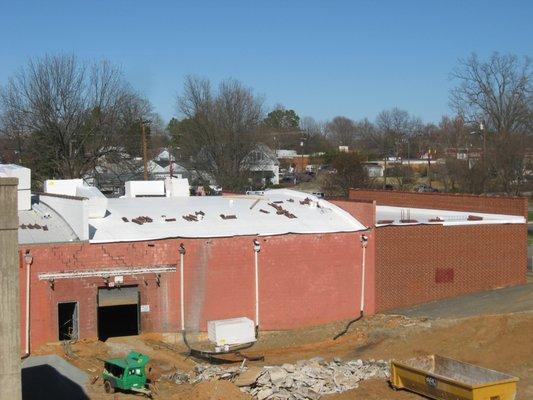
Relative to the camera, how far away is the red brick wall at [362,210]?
3081 cm

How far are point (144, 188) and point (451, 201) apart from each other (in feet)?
50.3

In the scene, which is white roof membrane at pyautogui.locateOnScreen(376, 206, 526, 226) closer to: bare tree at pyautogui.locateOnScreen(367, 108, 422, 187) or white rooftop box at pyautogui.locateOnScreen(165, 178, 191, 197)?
white rooftop box at pyautogui.locateOnScreen(165, 178, 191, 197)

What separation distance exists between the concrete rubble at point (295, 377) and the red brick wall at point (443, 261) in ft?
27.5

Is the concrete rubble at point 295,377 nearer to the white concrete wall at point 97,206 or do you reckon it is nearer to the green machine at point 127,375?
the green machine at point 127,375

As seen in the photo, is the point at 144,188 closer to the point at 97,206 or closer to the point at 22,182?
the point at 22,182

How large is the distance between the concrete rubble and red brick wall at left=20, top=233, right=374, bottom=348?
461 centimetres

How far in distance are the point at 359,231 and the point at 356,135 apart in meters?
155

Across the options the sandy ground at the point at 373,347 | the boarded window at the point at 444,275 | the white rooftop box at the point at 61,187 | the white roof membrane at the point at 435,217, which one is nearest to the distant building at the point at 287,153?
the white roof membrane at the point at 435,217

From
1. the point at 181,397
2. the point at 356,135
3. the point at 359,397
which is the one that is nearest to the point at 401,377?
the point at 359,397

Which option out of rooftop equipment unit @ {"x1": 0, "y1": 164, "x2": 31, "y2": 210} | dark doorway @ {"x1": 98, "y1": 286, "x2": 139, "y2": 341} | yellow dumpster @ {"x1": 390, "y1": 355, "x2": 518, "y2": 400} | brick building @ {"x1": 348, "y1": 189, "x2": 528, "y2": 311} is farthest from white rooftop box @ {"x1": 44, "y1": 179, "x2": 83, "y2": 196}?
yellow dumpster @ {"x1": 390, "y1": 355, "x2": 518, "y2": 400}

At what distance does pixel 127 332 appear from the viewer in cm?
2862

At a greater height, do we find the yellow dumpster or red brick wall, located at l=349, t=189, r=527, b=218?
red brick wall, located at l=349, t=189, r=527, b=218

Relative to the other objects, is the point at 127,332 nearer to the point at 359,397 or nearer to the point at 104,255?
the point at 104,255

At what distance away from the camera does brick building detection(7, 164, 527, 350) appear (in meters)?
26.1
